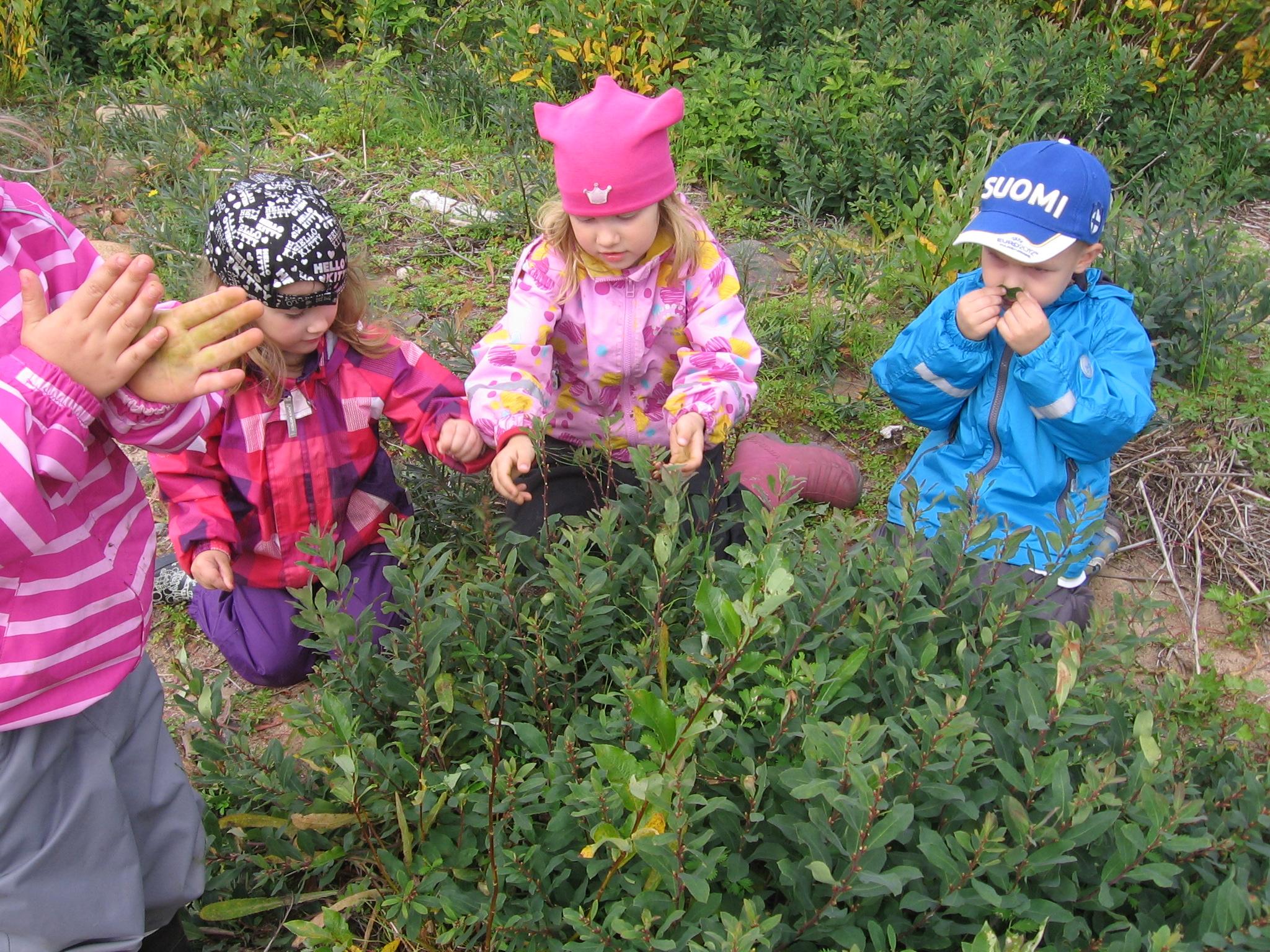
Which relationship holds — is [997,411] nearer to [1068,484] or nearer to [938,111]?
[1068,484]

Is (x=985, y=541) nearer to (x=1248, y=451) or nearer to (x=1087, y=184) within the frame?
(x=1087, y=184)

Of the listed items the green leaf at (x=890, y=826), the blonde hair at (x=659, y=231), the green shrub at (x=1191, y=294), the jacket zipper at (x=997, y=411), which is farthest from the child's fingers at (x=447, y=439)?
the green shrub at (x=1191, y=294)

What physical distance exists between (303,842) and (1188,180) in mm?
4316

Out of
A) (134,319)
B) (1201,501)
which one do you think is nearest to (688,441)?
(134,319)

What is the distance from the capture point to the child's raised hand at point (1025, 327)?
103 inches

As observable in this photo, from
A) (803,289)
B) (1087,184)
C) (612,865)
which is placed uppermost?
(1087,184)

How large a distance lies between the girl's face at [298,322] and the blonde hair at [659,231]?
64cm

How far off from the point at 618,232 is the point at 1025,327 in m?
1.08

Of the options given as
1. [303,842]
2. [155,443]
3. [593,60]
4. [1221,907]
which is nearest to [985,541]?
[1221,907]

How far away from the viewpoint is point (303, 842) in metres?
2.06

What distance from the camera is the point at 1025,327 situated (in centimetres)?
262

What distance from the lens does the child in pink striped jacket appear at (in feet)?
5.44

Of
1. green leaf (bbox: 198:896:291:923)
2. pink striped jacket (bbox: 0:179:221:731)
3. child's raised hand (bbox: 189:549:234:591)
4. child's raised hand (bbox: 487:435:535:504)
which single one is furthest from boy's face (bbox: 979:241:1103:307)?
green leaf (bbox: 198:896:291:923)

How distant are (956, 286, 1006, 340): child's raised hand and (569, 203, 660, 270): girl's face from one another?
2.80ft
